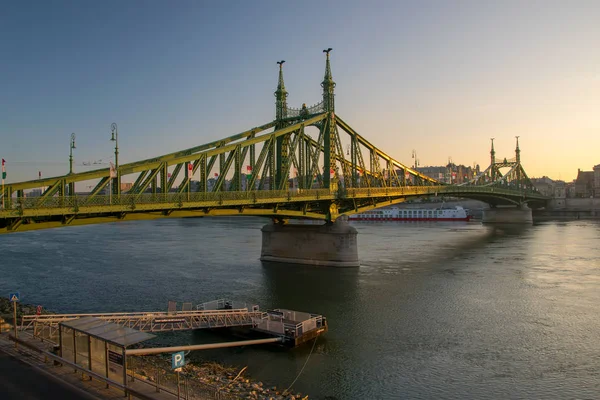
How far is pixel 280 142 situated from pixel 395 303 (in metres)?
28.5

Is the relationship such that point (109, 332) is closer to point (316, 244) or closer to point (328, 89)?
point (316, 244)

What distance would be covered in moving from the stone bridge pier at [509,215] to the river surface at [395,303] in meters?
60.2

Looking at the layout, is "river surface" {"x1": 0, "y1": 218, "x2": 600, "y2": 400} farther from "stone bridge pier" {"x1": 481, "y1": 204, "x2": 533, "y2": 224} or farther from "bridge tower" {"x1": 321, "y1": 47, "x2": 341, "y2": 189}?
"stone bridge pier" {"x1": 481, "y1": 204, "x2": 533, "y2": 224}

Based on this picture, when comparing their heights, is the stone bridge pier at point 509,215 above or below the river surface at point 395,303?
above

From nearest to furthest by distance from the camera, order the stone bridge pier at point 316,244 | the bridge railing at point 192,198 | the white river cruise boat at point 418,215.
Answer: the bridge railing at point 192,198 → the stone bridge pier at point 316,244 → the white river cruise boat at point 418,215

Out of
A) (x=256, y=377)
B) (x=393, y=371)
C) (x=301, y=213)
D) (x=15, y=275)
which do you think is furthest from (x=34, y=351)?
(x=15, y=275)

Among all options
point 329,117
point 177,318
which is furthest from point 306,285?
point 329,117

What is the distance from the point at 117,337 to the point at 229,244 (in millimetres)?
69215

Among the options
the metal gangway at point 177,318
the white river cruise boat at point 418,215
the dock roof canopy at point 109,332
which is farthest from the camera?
the white river cruise boat at point 418,215

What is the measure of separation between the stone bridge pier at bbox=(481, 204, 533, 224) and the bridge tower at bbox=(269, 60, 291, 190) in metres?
98.3

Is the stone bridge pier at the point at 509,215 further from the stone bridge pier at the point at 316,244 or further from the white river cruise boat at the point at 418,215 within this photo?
the stone bridge pier at the point at 316,244

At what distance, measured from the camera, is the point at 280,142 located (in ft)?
195

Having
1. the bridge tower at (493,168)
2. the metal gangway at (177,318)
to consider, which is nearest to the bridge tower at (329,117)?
the metal gangway at (177,318)

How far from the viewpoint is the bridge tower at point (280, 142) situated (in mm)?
56791
